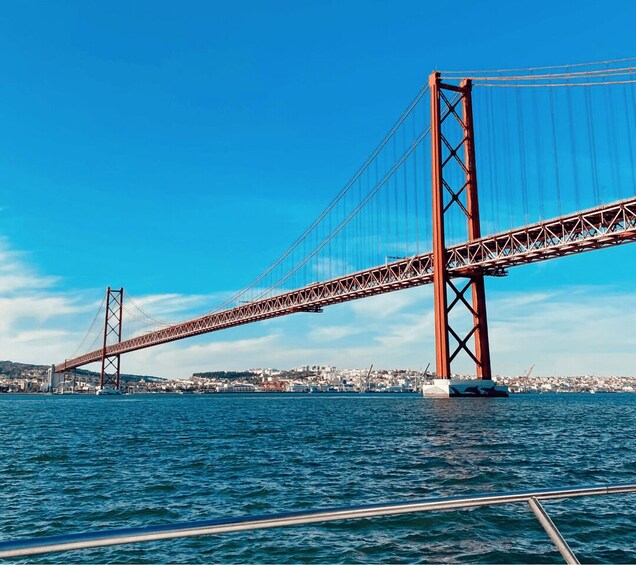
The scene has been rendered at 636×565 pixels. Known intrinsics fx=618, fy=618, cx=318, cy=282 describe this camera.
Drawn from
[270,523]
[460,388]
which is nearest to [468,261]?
[460,388]

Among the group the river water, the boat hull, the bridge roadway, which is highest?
the bridge roadway

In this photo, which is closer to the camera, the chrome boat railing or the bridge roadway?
the chrome boat railing

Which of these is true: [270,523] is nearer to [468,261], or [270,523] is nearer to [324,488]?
[324,488]

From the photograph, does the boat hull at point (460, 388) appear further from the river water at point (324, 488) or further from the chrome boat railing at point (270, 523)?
the chrome boat railing at point (270, 523)

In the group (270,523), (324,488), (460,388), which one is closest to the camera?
(270,523)

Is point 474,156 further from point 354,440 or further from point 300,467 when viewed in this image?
point 300,467

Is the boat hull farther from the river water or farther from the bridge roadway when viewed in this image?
the river water

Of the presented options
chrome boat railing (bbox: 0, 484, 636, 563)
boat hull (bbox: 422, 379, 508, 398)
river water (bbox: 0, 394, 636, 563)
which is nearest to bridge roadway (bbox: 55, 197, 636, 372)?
boat hull (bbox: 422, 379, 508, 398)
